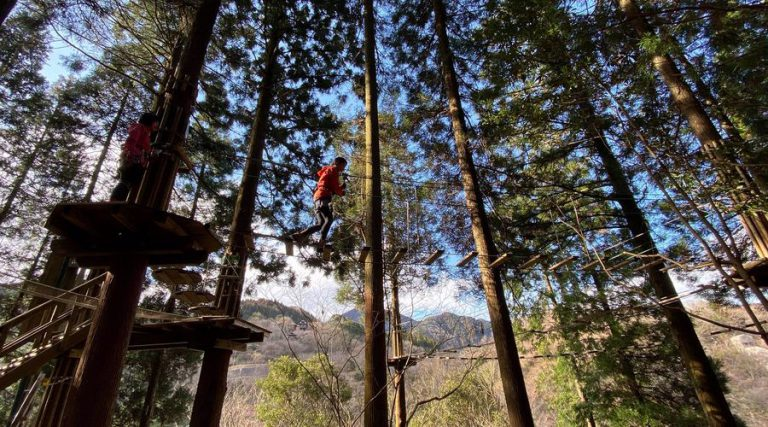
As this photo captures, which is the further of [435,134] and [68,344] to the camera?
[435,134]

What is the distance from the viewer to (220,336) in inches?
212

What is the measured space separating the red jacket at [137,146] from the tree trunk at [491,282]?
4358 millimetres

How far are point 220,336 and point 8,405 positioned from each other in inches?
608

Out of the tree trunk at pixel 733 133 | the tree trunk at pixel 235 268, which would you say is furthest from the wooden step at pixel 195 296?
the tree trunk at pixel 733 133

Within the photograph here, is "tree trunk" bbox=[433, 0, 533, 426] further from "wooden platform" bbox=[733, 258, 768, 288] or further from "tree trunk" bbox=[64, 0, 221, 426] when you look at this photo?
"tree trunk" bbox=[64, 0, 221, 426]

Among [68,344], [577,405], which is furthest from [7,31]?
[577,405]

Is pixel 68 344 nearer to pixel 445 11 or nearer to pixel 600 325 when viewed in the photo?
pixel 445 11

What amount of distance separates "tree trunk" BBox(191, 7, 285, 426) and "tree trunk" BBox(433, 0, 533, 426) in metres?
3.35

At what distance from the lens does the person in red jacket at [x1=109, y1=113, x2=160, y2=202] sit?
3.57 m

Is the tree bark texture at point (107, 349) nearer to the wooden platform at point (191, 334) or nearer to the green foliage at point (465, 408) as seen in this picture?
the wooden platform at point (191, 334)

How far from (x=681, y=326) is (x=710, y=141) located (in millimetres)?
3882

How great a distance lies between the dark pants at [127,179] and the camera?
358 cm

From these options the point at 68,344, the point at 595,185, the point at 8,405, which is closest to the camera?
the point at 68,344

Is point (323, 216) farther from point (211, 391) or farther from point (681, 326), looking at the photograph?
point (681, 326)
